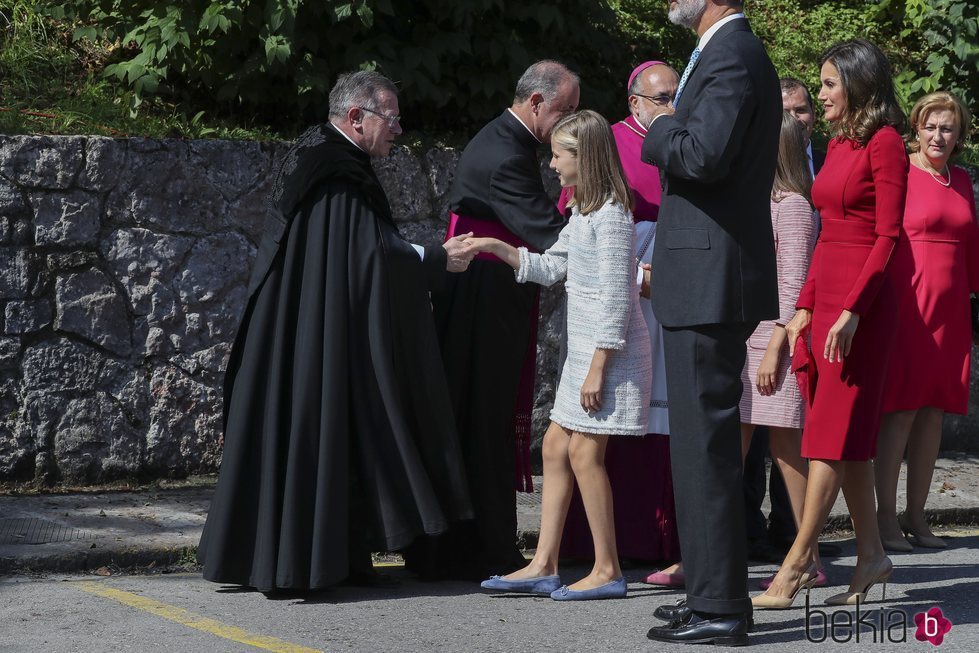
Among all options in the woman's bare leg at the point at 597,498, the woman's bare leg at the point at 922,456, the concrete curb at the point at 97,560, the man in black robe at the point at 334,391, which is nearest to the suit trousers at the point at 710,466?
the woman's bare leg at the point at 597,498

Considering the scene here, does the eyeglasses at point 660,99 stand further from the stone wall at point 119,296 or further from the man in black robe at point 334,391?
the stone wall at point 119,296

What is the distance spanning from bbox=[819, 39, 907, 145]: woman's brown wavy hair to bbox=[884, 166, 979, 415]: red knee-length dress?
188 cm

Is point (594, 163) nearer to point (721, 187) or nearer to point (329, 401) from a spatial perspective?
point (721, 187)

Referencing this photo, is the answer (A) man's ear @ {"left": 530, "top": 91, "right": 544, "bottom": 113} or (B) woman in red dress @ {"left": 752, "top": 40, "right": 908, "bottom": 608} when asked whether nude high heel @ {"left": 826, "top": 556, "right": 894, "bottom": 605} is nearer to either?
(B) woman in red dress @ {"left": 752, "top": 40, "right": 908, "bottom": 608}

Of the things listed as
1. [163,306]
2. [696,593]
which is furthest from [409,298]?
[163,306]

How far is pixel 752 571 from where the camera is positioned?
6074 mm

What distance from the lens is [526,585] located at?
5.44 m

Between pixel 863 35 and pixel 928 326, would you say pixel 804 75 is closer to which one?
pixel 863 35

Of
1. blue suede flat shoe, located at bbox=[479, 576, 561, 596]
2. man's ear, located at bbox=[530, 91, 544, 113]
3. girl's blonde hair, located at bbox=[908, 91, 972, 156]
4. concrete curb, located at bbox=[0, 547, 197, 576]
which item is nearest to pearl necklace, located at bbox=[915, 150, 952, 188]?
girl's blonde hair, located at bbox=[908, 91, 972, 156]

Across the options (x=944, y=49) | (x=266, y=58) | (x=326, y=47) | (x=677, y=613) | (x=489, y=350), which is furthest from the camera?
(x=944, y=49)

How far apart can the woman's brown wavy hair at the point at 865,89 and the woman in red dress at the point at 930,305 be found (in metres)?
1.77

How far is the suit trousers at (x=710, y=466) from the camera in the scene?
4582mm

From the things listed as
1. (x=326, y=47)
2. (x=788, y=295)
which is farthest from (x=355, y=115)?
(x=326, y=47)

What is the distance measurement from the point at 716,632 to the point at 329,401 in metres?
1.67
